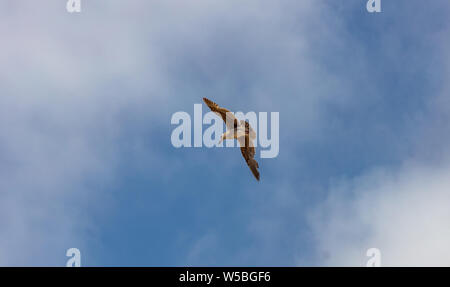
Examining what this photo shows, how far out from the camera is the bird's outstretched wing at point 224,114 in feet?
166

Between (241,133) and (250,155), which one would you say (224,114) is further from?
(250,155)

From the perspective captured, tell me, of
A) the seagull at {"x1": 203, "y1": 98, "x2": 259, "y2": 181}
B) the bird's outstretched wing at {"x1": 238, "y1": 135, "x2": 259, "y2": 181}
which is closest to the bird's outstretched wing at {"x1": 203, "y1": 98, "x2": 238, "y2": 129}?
the seagull at {"x1": 203, "y1": 98, "x2": 259, "y2": 181}

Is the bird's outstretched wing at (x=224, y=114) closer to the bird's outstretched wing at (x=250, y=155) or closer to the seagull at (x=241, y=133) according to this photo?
the seagull at (x=241, y=133)

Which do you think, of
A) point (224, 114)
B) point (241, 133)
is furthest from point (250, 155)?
point (224, 114)

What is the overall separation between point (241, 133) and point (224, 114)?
10.3 feet

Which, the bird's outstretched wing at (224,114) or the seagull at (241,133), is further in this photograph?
the bird's outstretched wing at (224,114)

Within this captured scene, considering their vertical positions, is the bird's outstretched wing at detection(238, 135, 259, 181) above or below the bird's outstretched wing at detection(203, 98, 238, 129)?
below

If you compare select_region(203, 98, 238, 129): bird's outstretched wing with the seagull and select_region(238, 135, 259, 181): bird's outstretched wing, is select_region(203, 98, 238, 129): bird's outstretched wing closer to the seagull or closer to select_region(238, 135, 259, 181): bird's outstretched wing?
the seagull

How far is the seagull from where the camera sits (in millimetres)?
49594

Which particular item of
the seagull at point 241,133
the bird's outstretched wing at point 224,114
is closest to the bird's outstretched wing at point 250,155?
the seagull at point 241,133
